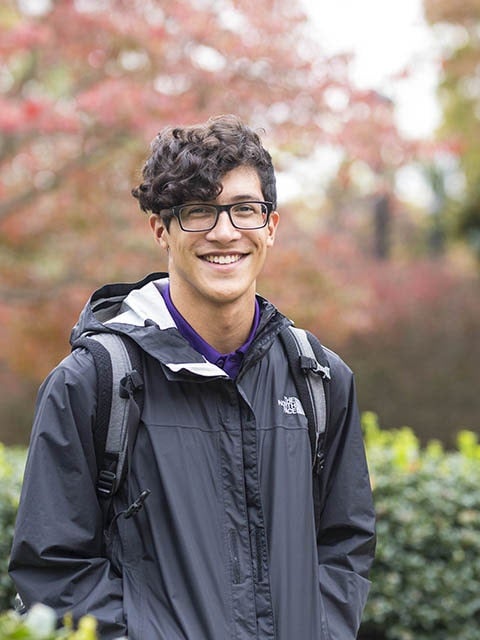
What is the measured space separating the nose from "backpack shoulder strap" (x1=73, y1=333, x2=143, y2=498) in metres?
0.34

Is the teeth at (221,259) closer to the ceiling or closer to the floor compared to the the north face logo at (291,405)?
closer to the ceiling

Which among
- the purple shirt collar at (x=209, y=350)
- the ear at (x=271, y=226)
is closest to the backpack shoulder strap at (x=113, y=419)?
the purple shirt collar at (x=209, y=350)

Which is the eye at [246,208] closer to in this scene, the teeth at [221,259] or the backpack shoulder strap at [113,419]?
the teeth at [221,259]

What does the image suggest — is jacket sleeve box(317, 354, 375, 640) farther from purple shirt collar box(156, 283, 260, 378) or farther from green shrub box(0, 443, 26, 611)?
green shrub box(0, 443, 26, 611)

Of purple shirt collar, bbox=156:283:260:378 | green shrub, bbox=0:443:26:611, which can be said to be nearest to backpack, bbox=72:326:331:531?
purple shirt collar, bbox=156:283:260:378

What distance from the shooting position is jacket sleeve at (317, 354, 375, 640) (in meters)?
2.20

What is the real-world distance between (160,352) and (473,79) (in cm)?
1174

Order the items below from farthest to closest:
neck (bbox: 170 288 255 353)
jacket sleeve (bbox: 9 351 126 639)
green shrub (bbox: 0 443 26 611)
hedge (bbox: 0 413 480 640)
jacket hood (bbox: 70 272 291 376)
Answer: hedge (bbox: 0 413 480 640), green shrub (bbox: 0 443 26 611), neck (bbox: 170 288 255 353), jacket hood (bbox: 70 272 291 376), jacket sleeve (bbox: 9 351 126 639)

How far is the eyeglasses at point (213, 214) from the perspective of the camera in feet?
6.73

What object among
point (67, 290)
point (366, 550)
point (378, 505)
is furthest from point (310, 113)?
point (366, 550)

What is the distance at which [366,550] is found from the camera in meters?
2.25

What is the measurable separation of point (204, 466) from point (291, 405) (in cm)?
29

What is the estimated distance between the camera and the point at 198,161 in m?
2.03

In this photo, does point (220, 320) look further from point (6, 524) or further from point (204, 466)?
point (6, 524)
